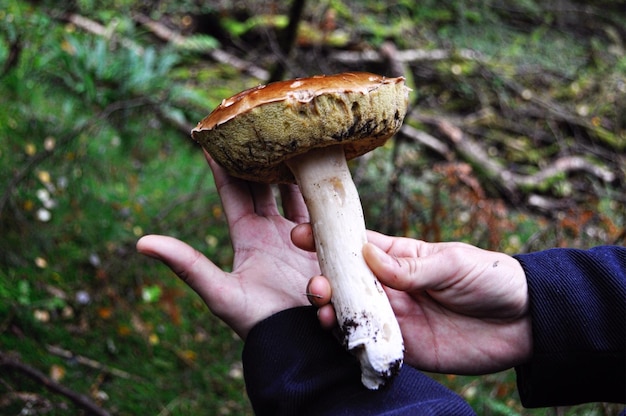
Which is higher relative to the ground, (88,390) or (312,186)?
(312,186)

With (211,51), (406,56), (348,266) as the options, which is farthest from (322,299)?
(406,56)

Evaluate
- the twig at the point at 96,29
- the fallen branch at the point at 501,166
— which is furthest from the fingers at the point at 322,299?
the twig at the point at 96,29

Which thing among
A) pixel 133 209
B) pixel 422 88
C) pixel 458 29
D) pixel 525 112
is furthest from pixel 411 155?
pixel 458 29

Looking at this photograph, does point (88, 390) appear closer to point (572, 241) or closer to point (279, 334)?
point (279, 334)

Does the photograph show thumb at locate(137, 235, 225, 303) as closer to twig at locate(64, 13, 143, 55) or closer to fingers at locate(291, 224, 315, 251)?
fingers at locate(291, 224, 315, 251)

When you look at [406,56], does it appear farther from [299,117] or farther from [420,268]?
[299,117]

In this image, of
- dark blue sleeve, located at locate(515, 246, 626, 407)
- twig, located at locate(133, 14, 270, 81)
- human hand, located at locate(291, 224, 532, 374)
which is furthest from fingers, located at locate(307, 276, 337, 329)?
twig, located at locate(133, 14, 270, 81)

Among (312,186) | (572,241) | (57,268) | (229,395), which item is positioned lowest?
(229,395)
